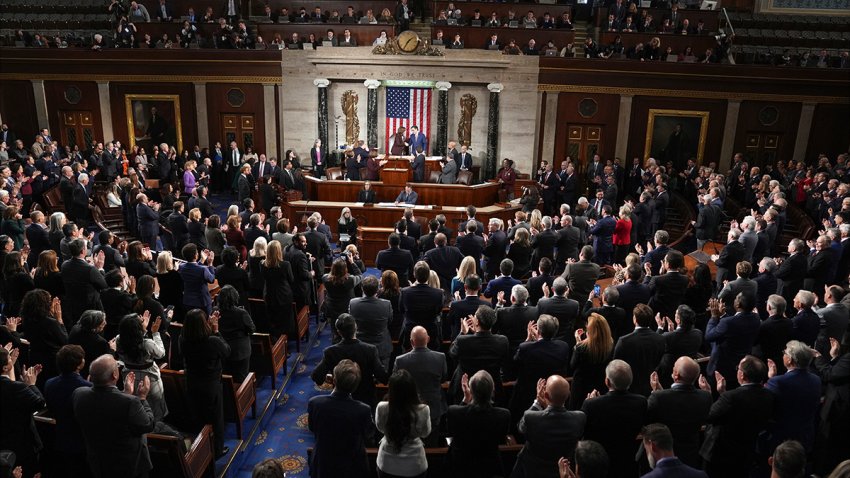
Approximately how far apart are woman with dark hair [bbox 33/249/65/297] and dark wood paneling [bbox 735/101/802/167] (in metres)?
16.9

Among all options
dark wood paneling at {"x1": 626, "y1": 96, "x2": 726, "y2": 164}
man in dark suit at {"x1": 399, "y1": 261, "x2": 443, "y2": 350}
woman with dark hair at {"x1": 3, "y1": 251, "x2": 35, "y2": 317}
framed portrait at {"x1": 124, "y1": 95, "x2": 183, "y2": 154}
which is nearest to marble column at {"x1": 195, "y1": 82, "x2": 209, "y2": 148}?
framed portrait at {"x1": 124, "y1": 95, "x2": 183, "y2": 154}

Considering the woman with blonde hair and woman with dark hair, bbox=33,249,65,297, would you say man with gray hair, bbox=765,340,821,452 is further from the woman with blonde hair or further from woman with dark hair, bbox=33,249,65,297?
woman with dark hair, bbox=33,249,65,297

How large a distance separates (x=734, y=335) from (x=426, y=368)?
2.98 metres

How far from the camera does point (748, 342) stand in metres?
5.97

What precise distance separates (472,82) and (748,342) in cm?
1334

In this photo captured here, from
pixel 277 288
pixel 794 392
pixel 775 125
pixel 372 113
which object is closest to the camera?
pixel 794 392

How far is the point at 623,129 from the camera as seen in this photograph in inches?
716

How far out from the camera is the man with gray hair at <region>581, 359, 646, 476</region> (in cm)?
438

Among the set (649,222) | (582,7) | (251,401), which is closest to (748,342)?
(251,401)

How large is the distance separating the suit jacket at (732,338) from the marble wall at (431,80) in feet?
42.2

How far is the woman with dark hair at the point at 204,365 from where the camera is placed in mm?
5254


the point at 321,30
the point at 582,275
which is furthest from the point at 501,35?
the point at 582,275

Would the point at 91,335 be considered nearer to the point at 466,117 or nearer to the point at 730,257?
the point at 730,257

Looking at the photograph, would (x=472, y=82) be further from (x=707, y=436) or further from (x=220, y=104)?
(x=707, y=436)
